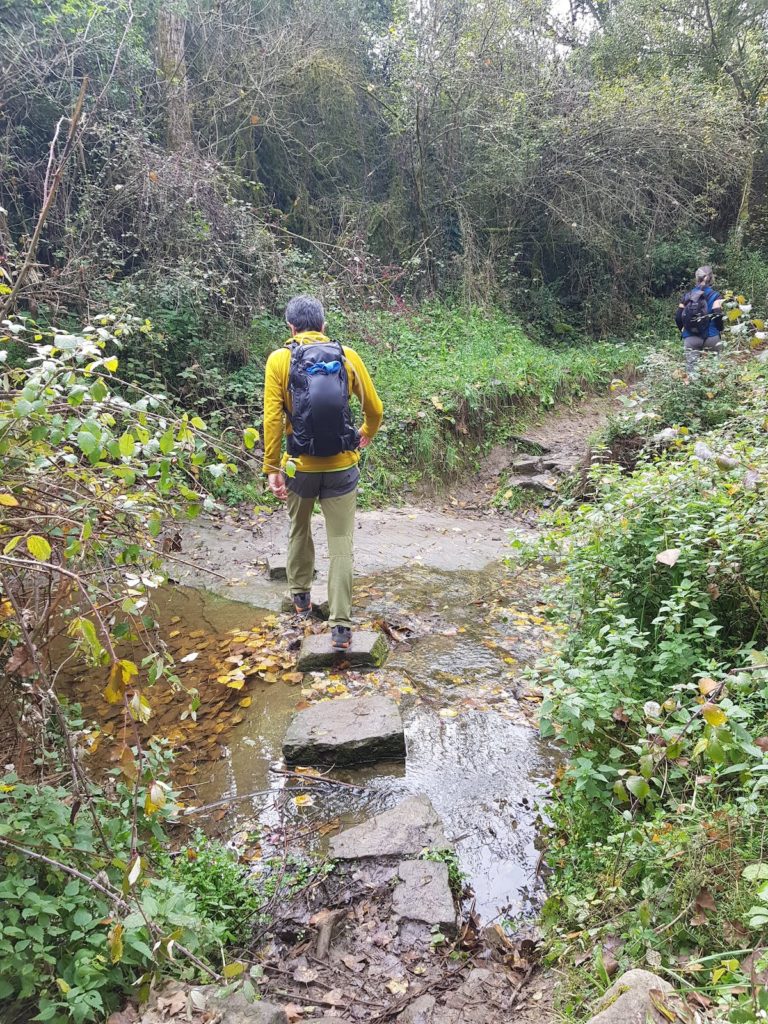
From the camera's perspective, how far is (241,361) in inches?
348

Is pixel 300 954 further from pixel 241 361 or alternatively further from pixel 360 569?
pixel 241 361

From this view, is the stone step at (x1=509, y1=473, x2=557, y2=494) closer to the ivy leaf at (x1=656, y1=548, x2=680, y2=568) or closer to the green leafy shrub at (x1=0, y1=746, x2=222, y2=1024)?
the ivy leaf at (x1=656, y1=548, x2=680, y2=568)

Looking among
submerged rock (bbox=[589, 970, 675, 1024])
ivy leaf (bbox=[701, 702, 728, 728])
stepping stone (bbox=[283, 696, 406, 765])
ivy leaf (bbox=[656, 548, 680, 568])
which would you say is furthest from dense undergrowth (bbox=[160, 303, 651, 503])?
submerged rock (bbox=[589, 970, 675, 1024])

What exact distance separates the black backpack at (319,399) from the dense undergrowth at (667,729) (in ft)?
4.82

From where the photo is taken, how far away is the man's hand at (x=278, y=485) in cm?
404

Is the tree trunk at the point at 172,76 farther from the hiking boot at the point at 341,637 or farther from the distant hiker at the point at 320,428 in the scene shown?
the hiking boot at the point at 341,637

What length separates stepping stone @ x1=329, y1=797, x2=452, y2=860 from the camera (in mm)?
2725

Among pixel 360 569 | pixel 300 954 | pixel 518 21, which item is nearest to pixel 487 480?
pixel 360 569

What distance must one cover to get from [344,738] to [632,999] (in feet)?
6.24

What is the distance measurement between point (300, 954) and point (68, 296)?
680 centimetres

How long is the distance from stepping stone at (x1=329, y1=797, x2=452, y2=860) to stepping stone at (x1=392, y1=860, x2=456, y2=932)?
10cm

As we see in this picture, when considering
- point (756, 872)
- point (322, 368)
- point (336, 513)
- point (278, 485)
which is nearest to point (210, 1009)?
point (756, 872)

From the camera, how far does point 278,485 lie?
4125mm

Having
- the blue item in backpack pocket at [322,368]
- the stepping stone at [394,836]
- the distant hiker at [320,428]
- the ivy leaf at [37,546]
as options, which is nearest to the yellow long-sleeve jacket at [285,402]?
the distant hiker at [320,428]
